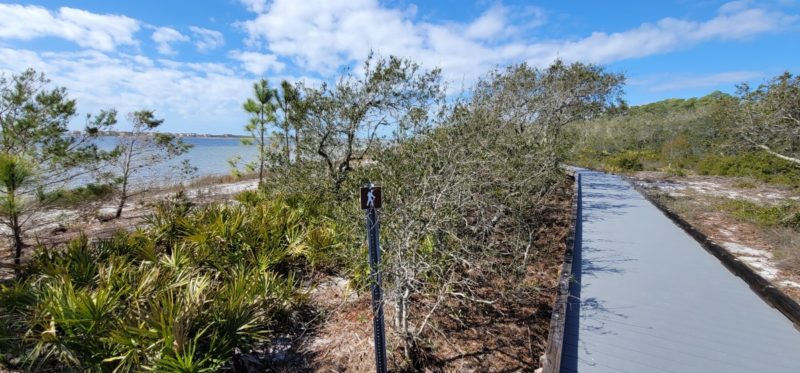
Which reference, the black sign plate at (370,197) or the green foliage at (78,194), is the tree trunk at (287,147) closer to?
the green foliage at (78,194)

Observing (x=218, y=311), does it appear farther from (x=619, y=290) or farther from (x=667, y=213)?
(x=667, y=213)

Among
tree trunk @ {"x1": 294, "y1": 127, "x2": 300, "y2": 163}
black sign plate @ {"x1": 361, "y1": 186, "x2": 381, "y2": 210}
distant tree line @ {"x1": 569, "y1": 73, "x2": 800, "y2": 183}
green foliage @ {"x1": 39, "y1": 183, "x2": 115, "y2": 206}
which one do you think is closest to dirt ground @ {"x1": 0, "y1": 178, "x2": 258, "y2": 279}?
green foliage @ {"x1": 39, "y1": 183, "x2": 115, "y2": 206}

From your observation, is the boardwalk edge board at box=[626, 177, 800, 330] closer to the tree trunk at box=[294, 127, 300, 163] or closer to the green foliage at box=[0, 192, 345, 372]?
the green foliage at box=[0, 192, 345, 372]

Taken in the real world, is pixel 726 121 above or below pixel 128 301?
above

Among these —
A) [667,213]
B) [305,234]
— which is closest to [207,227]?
[305,234]

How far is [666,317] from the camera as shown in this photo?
3.88m

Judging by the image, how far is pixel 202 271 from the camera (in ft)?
16.6

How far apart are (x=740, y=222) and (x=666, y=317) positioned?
7331mm

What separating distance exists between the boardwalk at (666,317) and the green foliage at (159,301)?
3099 mm

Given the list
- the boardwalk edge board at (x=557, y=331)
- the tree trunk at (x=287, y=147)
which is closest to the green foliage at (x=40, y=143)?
the tree trunk at (x=287, y=147)

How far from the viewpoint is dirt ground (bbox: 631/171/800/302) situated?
5.74m

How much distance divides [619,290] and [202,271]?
19.0 feet

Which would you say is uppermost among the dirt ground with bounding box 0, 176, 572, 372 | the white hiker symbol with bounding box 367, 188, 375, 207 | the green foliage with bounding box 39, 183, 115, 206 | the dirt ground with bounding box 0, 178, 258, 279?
the white hiker symbol with bounding box 367, 188, 375, 207

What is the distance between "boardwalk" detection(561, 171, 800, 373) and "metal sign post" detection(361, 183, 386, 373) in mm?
1651
